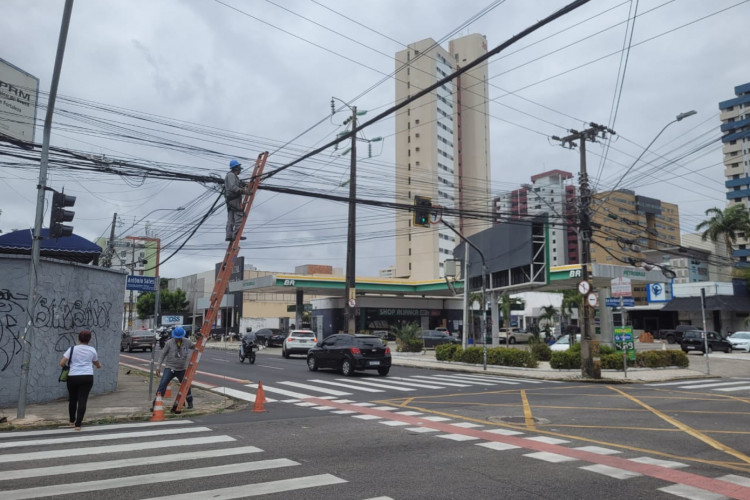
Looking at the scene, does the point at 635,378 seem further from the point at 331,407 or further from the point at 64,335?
the point at 64,335

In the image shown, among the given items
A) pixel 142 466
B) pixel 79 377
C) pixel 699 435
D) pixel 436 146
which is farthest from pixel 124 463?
pixel 436 146

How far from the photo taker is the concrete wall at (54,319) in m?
11.9

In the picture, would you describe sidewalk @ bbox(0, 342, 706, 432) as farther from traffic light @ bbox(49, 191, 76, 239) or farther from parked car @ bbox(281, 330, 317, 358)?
parked car @ bbox(281, 330, 317, 358)

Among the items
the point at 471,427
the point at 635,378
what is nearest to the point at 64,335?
the point at 471,427

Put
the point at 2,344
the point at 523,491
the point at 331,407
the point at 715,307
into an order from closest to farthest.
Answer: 1. the point at 523,491
2. the point at 2,344
3. the point at 331,407
4. the point at 715,307

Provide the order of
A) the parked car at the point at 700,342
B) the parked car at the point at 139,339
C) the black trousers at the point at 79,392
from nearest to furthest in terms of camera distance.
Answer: the black trousers at the point at 79,392 → the parked car at the point at 700,342 → the parked car at the point at 139,339

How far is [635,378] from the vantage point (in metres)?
20.7

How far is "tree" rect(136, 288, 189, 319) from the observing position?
7362 cm

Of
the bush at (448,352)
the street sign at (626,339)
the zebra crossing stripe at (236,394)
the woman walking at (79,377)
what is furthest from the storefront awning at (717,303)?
the woman walking at (79,377)

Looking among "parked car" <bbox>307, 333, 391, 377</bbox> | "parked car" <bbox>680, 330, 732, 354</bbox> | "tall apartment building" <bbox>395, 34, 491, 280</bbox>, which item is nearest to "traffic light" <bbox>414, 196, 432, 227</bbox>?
"parked car" <bbox>307, 333, 391, 377</bbox>

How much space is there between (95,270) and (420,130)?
90.4 m

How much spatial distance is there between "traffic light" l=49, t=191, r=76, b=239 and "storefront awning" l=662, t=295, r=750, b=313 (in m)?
52.7

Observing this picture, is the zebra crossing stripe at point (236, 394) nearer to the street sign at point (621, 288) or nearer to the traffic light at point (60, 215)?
the traffic light at point (60, 215)

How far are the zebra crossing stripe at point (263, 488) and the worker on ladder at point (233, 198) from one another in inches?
304
